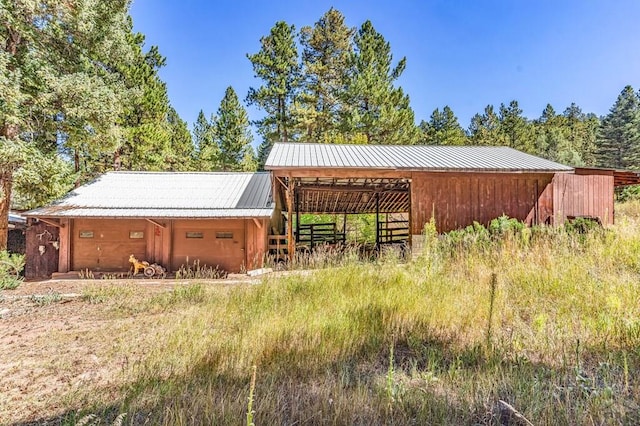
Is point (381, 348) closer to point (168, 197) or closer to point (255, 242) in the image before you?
point (255, 242)

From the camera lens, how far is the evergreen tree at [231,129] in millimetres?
26297

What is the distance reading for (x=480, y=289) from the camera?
171 inches

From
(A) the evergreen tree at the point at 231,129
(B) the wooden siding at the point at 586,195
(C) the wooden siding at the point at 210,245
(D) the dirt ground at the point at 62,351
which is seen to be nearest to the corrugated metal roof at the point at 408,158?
(B) the wooden siding at the point at 586,195

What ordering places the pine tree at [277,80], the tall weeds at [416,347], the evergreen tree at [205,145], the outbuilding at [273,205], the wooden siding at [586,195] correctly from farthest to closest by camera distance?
the evergreen tree at [205,145] → the pine tree at [277,80] → the wooden siding at [586,195] → the outbuilding at [273,205] → the tall weeds at [416,347]

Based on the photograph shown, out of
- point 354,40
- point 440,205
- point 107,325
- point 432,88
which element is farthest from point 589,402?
point 354,40

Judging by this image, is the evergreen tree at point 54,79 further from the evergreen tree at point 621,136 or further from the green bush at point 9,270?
the evergreen tree at point 621,136

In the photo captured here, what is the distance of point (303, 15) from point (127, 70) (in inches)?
562

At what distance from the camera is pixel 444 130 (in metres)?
34.0

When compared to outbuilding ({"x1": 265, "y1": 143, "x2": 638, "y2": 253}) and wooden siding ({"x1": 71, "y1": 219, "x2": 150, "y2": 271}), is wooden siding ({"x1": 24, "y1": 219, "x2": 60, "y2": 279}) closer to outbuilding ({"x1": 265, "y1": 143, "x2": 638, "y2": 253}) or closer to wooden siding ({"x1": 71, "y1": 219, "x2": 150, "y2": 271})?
wooden siding ({"x1": 71, "y1": 219, "x2": 150, "y2": 271})

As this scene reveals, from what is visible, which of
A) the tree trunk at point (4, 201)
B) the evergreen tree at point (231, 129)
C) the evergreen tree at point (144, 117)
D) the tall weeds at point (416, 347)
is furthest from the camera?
the evergreen tree at point (231, 129)

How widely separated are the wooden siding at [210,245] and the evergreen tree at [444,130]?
2660 centimetres

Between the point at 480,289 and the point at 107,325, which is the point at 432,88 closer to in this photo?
the point at 480,289

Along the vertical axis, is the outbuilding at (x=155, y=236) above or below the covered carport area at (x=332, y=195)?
below

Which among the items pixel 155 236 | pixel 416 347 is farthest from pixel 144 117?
pixel 416 347
